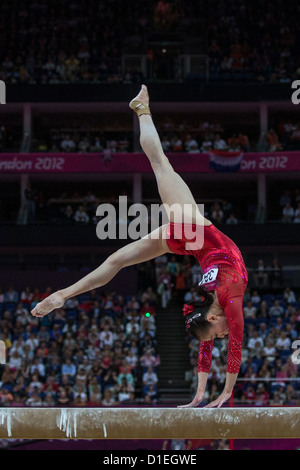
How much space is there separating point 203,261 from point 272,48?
66.2 feet

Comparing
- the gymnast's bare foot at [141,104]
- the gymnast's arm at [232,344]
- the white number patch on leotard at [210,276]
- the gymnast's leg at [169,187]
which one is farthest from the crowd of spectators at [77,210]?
the gymnast's arm at [232,344]

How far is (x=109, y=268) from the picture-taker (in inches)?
261

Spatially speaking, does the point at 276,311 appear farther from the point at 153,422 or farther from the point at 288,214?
the point at 153,422

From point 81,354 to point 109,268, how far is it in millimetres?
10739

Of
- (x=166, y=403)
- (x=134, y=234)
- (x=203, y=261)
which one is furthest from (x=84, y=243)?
(x=203, y=261)

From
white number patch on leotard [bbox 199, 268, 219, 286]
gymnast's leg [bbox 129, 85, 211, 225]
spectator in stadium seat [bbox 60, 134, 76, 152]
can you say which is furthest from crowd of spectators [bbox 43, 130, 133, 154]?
white number patch on leotard [bbox 199, 268, 219, 286]

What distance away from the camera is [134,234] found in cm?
2152

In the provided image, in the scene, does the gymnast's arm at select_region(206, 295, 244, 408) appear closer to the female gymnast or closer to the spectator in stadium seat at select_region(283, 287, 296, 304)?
the female gymnast

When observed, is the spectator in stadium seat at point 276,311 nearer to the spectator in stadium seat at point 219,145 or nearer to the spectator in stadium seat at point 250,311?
the spectator in stadium seat at point 250,311

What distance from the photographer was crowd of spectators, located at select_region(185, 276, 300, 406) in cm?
1509

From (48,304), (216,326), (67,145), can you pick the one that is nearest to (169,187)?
(216,326)

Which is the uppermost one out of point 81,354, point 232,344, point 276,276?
point 276,276

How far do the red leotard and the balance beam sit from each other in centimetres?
61
